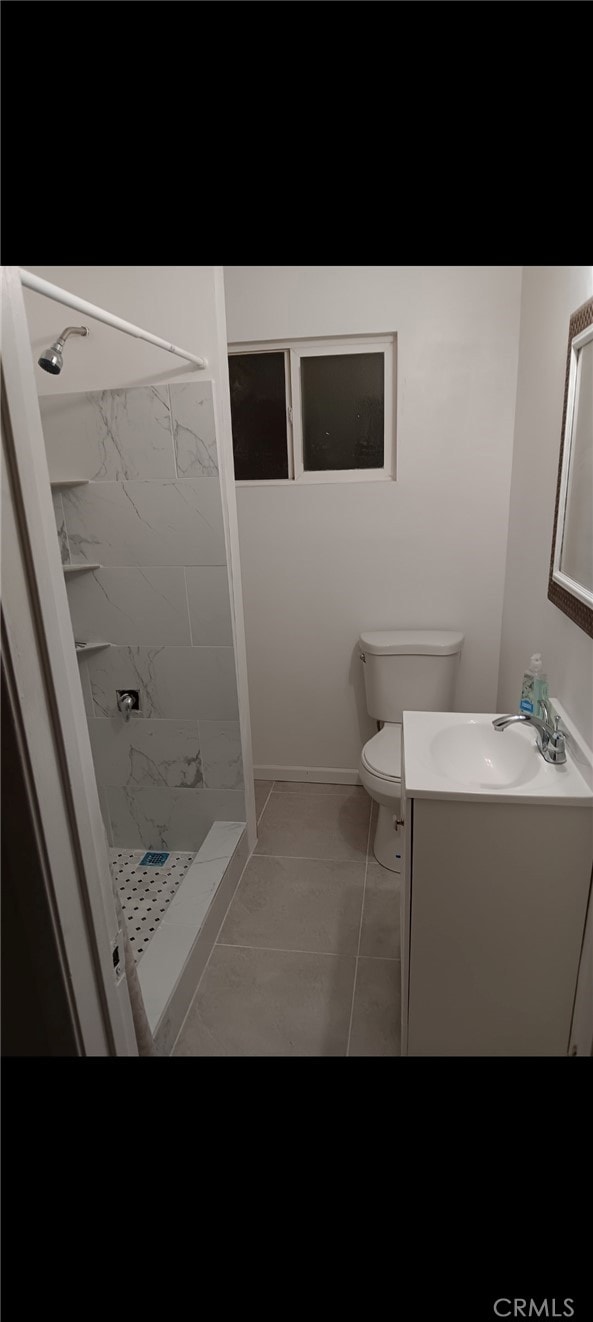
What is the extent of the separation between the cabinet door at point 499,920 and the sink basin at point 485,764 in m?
0.03

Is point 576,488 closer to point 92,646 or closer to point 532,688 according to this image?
point 532,688

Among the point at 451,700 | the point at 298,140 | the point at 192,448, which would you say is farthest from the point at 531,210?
the point at 451,700

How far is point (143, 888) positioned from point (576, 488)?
1.48 meters

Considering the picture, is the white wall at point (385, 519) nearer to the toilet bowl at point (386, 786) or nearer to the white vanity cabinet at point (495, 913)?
the toilet bowl at point (386, 786)

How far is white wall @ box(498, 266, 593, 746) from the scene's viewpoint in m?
1.12

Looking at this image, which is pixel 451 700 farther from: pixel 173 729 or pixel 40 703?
pixel 40 703

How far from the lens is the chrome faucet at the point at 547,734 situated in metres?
1.09


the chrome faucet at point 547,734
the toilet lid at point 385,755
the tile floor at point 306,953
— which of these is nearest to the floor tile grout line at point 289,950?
the tile floor at point 306,953

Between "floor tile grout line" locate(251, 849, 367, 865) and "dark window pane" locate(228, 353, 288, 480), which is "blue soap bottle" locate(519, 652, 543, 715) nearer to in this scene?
"floor tile grout line" locate(251, 849, 367, 865)

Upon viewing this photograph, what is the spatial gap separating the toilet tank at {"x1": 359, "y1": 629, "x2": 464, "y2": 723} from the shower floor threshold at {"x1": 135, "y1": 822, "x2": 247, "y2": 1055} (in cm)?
63

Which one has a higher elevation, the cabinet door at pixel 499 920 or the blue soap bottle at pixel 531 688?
the blue soap bottle at pixel 531 688

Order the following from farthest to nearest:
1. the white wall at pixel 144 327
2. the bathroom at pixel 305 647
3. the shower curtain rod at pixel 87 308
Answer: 1. the white wall at pixel 144 327
2. the bathroom at pixel 305 647
3. the shower curtain rod at pixel 87 308

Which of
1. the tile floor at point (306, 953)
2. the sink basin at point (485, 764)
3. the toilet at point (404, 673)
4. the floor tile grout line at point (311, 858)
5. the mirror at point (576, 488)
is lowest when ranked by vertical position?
the floor tile grout line at point (311, 858)

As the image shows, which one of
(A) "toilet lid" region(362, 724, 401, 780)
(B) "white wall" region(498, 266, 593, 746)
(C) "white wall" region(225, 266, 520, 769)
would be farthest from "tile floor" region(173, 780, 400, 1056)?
(B) "white wall" region(498, 266, 593, 746)
